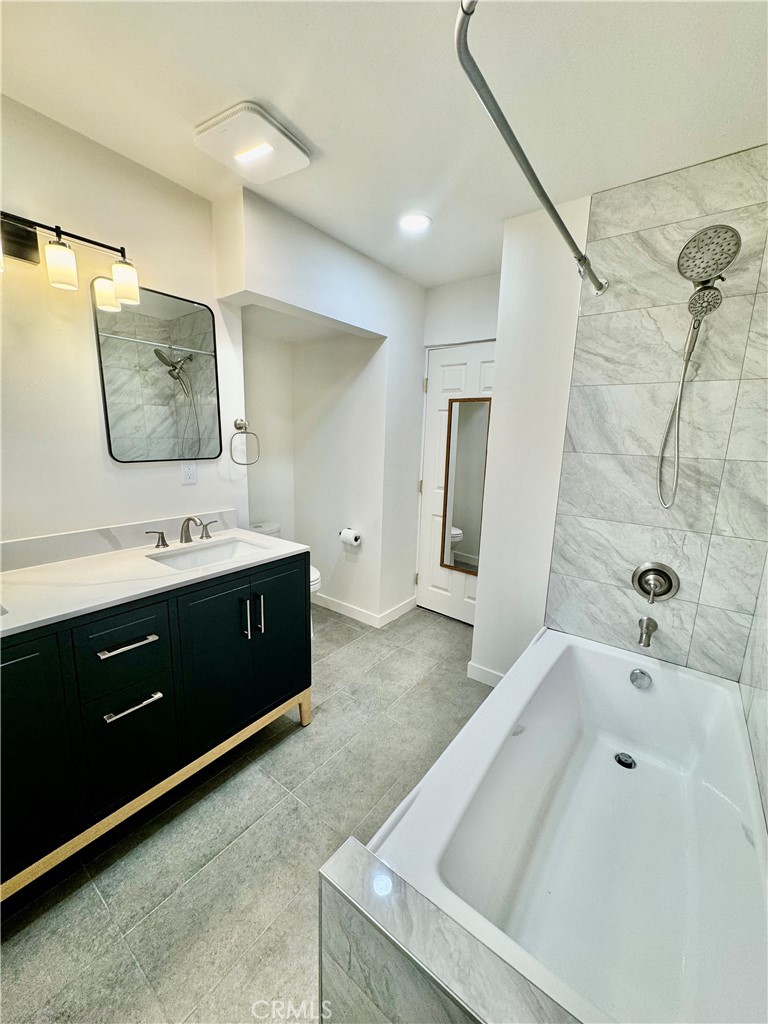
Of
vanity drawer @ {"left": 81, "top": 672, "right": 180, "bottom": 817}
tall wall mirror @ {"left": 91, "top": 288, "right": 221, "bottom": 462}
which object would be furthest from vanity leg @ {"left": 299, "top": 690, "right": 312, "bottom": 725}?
tall wall mirror @ {"left": 91, "top": 288, "right": 221, "bottom": 462}

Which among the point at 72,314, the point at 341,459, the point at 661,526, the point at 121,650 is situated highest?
the point at 72,314

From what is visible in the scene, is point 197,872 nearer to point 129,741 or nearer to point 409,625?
point 129,741

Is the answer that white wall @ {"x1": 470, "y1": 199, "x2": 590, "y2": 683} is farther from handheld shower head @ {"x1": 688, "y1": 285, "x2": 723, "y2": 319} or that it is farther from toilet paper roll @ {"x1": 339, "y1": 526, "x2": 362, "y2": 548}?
toilet paper roll @ {"x1": 339, "y1": 526, "x2": 362, "y2": 548}

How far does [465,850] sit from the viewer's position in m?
1.02

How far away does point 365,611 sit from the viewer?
307 centimetres

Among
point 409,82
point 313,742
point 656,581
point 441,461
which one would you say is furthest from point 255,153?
point 313,742

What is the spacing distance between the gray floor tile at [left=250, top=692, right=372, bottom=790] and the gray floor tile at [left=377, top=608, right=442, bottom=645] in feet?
2.42

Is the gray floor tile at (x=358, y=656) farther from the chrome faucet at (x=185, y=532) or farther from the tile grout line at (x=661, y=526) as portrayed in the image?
the tile grout line at (x=661, y=526)

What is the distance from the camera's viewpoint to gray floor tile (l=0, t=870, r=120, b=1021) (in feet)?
3.38

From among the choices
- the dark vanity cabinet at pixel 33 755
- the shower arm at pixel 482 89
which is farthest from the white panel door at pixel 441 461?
the dark vanity cabinet at pixel 33 755

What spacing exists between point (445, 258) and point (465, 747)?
254 cm

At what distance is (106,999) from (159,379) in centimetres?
207

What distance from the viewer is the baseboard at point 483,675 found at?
2348 millimetres

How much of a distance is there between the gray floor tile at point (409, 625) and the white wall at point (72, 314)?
1.74 meters
